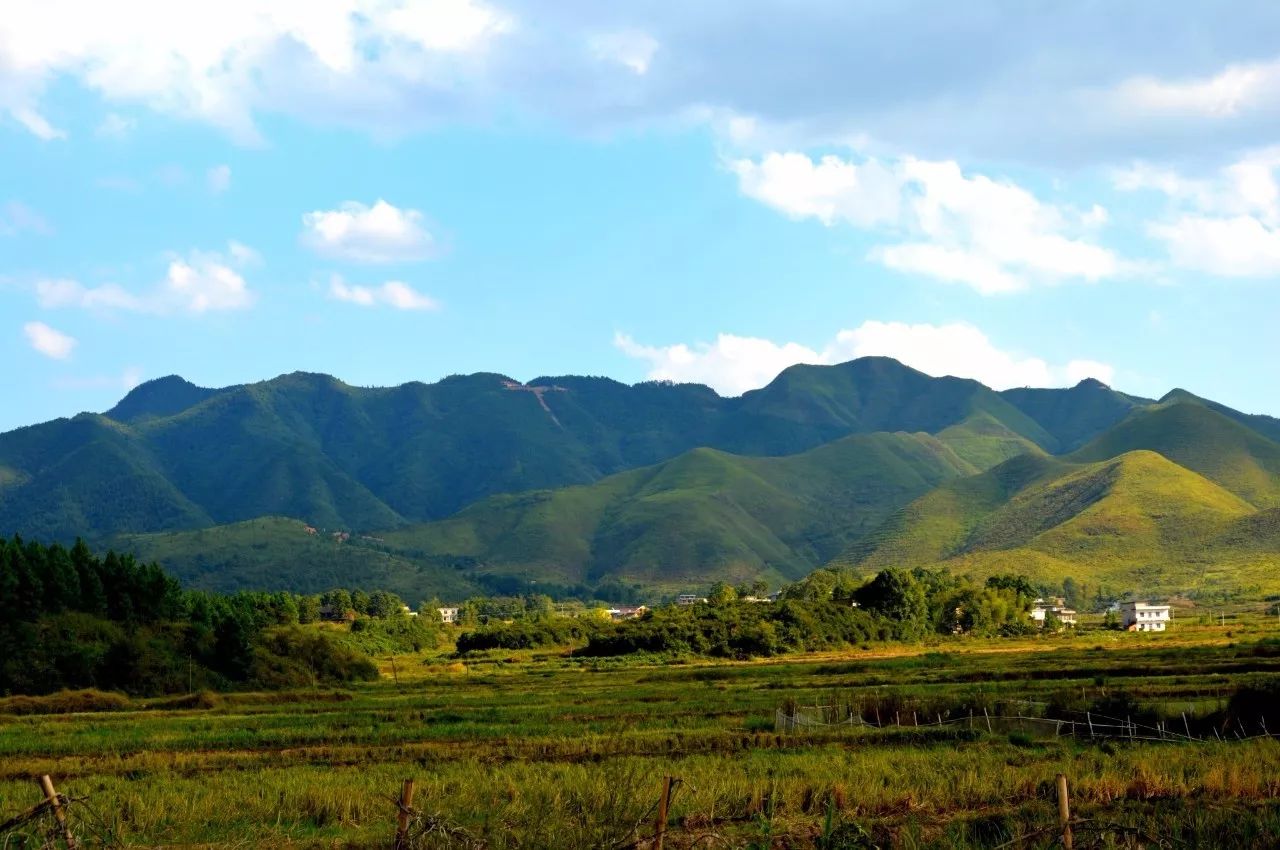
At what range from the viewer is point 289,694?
67062mm

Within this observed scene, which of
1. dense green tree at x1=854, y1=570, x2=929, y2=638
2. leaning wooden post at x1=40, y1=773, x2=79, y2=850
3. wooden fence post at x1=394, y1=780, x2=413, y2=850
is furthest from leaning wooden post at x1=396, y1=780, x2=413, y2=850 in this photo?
dense green tree at x1=854, y1=570, x2=929, y2=638

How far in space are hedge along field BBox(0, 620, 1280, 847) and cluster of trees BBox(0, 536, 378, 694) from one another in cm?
1174

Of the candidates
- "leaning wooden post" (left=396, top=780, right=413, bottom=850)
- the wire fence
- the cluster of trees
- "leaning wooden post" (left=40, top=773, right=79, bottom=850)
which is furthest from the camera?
the cluster of trees

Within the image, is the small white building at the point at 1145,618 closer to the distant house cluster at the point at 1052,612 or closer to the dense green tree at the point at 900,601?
the distant house cluster at the point at 1052,612

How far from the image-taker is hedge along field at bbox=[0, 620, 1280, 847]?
62.5 feet

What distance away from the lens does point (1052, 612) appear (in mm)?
149625

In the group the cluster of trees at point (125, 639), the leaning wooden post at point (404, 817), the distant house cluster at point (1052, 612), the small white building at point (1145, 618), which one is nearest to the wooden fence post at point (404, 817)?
the leaning wooden post at point (404, 817)

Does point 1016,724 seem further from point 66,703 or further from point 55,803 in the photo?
point 66,703

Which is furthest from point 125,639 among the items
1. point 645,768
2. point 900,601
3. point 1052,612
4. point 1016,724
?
point 1052,612

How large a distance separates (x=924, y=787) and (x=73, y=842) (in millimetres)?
15077

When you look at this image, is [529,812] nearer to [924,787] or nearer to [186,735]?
[924,787]

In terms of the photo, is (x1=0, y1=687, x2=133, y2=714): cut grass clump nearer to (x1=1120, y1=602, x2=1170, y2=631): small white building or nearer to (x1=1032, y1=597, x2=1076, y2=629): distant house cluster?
(x1=1120, y1=602, x2=1170, y2=631): small white building

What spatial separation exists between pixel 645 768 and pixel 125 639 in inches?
2321

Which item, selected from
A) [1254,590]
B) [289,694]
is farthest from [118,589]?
[1254,590]
